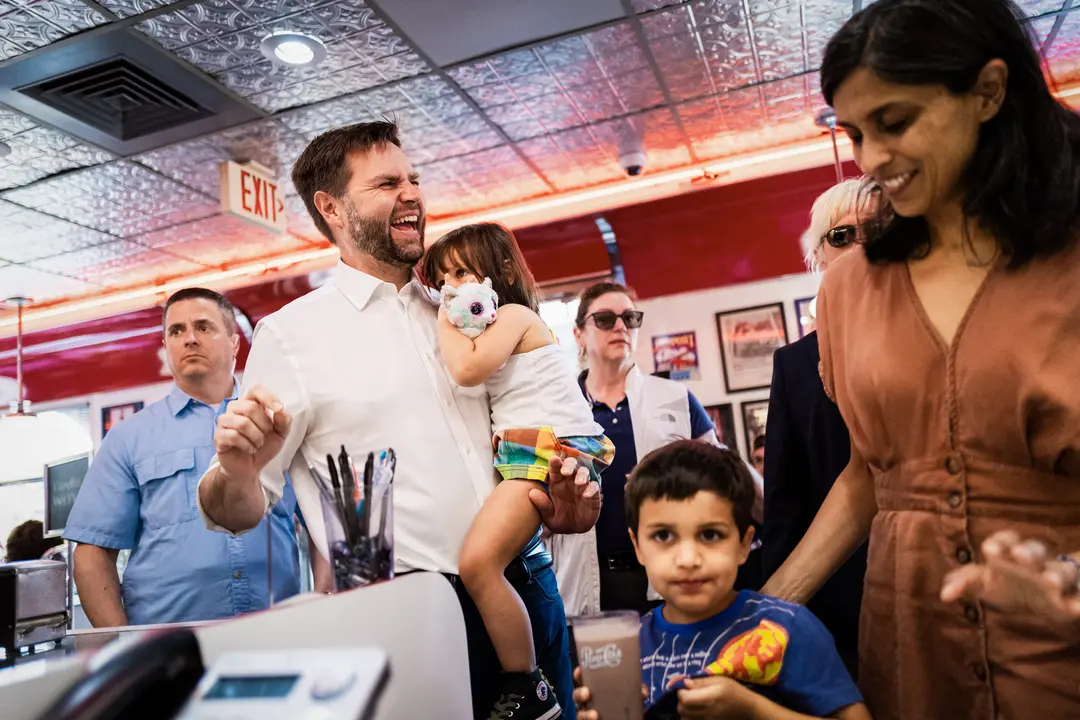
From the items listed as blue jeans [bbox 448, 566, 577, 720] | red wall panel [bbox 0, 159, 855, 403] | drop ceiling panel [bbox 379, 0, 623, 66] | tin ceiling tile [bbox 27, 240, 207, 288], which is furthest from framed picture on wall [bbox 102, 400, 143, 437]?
blue jeans [bbox 448, 566, 577, 720]

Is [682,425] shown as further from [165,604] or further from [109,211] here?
[109,211]

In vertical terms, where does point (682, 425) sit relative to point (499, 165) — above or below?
below

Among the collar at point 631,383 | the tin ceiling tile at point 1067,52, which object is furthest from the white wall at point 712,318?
the tin ceiling tile at point 1067,52

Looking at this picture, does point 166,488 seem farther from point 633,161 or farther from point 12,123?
point 633,161

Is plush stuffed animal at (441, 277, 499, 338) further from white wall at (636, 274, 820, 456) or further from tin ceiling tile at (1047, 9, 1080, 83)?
tin ceiling tile at (1047, 9, 1080, 83)

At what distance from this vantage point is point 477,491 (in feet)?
5.75

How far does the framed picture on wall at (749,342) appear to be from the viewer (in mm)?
5172

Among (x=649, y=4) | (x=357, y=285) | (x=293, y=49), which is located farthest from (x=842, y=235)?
(x=293, y=49)

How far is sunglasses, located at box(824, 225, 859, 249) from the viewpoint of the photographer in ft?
6.74

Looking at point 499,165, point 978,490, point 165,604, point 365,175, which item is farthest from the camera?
point 499,165

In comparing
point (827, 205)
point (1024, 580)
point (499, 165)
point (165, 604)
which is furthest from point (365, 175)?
point (499, 165)

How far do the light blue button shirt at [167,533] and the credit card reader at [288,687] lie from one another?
2253mm

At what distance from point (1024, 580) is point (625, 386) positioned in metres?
2.74

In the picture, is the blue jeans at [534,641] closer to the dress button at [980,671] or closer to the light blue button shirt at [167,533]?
the dress button at [980,671]
